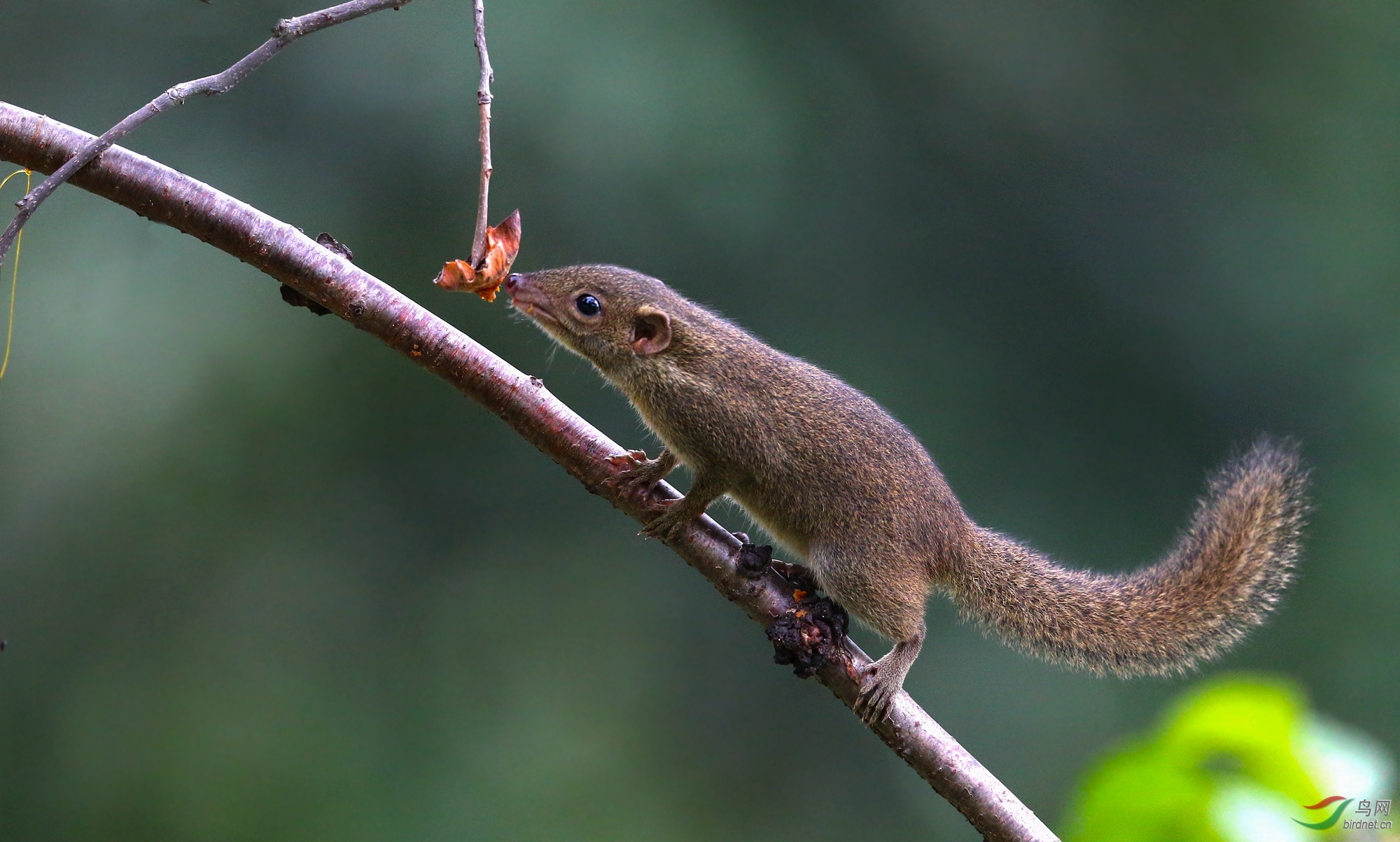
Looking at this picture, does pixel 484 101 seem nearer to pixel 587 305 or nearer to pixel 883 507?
pixel 587 305

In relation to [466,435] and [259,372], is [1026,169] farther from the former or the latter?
[259,372]

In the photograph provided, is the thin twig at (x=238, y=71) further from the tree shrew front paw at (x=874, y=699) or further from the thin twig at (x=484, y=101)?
the tree shrew front paw at (x=874, y=699)

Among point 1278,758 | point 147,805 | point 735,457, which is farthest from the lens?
point 147,805

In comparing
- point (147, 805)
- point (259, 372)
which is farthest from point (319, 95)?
point (147, 805)

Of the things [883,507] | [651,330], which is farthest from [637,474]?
[883,507]
